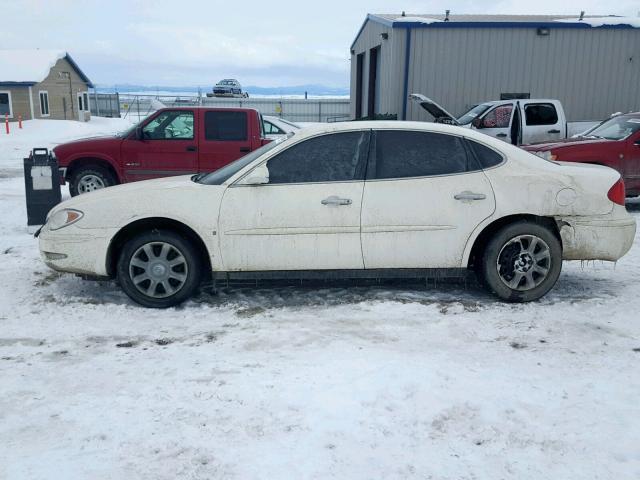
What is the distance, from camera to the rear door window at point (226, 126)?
9742mm

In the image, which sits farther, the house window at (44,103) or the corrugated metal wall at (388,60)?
the house window at (44,103)

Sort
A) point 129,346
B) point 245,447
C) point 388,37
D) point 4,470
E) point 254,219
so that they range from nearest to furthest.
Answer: point 4,470 < point 245,447 < point 129,346 < point 254,219 < point 388,37

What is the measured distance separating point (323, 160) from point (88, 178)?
245 inches

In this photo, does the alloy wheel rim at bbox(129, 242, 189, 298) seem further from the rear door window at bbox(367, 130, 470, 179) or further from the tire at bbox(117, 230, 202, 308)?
the rear door window at bbox(367, 130, 470, 179)

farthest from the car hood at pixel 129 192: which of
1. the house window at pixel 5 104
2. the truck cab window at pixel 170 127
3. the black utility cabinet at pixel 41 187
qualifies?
the house window at pixel 5 104

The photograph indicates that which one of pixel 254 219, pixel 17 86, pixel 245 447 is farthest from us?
pixel 17 86

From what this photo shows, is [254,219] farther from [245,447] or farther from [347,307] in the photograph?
[245,447]

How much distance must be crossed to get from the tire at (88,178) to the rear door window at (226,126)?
1860mm

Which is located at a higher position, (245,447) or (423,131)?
(423,131)

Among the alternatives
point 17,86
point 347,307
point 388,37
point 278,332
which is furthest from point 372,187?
point 17,86

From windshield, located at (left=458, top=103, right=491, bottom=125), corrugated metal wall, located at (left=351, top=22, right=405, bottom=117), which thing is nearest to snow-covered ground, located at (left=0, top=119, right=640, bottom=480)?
windshield, located at (left=458, top=103, right=491, bottom=125)

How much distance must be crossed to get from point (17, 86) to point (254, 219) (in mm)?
36958

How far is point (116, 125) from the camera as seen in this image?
3922cm

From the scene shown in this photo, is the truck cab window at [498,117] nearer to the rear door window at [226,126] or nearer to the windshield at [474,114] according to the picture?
the windshield at [474,114]
